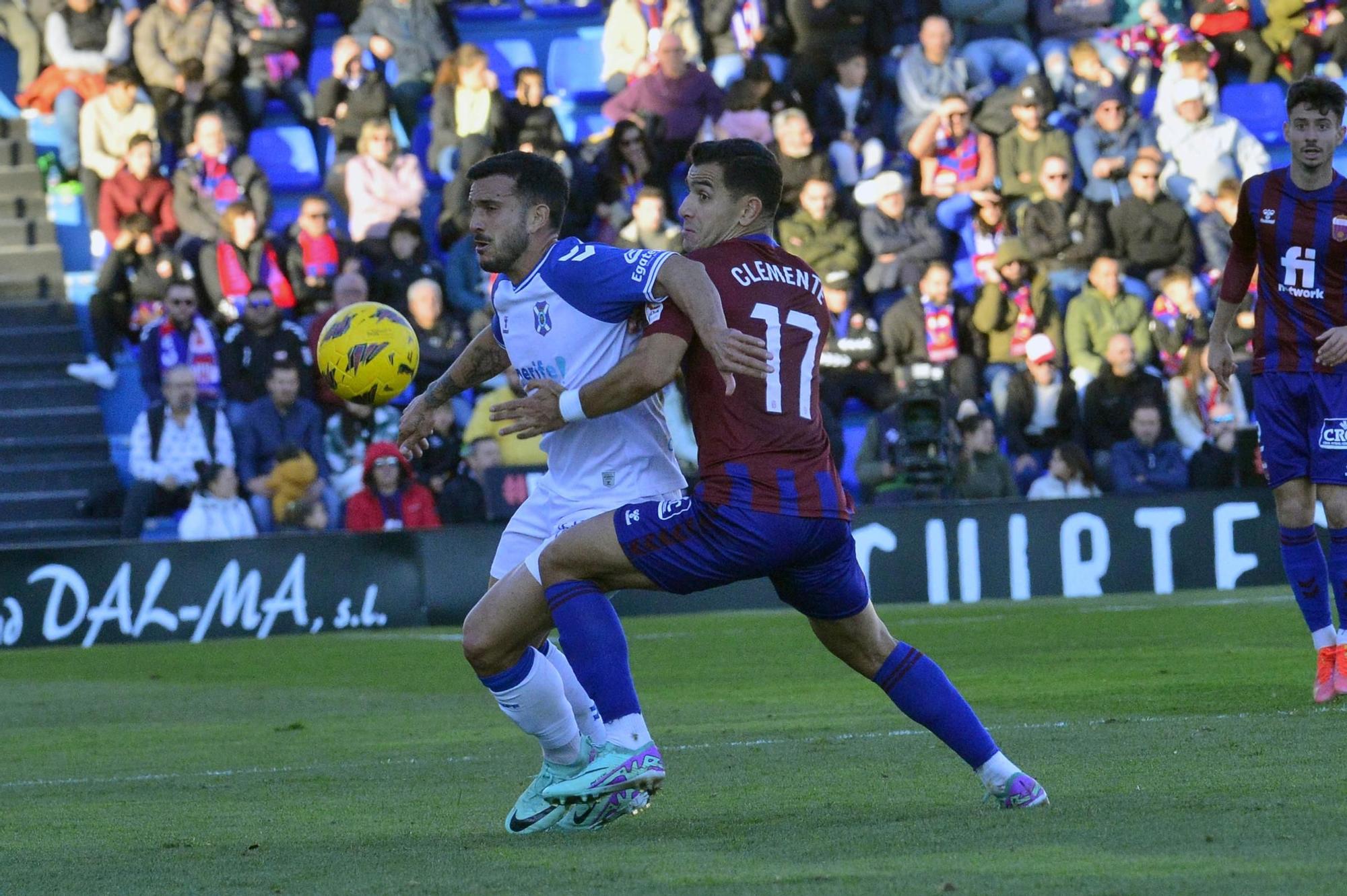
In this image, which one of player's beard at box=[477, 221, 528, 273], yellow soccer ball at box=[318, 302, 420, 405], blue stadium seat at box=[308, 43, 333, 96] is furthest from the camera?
blue stadium seat at box=[308, 43, 333, 96]

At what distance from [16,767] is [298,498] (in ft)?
25.9

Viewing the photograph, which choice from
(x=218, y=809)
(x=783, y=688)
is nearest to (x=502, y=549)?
(x=218, y=809)

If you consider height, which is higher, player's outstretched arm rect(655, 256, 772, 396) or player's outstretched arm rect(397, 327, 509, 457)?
player's outstretched arm rect(655, 256, 772, 396)

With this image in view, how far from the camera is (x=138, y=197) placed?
19078 millimetres

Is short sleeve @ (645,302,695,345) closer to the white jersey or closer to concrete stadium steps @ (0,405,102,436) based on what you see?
the white jersey

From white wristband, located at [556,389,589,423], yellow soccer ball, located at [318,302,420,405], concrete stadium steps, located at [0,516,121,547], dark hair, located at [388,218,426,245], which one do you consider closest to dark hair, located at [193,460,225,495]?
concrete stadium steps, located at [0,516,121,547]

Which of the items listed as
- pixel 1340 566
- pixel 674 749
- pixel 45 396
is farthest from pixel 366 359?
pixel 45 396

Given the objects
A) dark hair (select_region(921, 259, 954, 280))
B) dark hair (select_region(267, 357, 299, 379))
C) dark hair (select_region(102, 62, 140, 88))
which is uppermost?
dark hair (select_region(102, 62, 140, 88))

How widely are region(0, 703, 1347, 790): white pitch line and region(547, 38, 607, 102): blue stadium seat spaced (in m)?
14.2

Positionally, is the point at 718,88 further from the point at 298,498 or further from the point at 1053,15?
the point at 298,498

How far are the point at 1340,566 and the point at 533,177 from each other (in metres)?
3.84

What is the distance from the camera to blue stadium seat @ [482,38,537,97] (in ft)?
70.3

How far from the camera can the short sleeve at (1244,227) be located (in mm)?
8258

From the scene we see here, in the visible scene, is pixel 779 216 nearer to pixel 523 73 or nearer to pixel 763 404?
pixel 523 73
